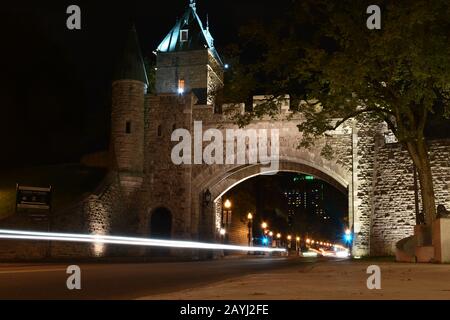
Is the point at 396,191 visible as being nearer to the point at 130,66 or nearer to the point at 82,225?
the point at 82,225

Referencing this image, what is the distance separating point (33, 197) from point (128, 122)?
10.6 m

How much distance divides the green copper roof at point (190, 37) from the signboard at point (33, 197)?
28.6 metres

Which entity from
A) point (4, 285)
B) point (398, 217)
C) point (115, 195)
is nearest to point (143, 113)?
point (115, 195)

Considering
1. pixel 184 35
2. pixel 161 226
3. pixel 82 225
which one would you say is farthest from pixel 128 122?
pixel 184 35

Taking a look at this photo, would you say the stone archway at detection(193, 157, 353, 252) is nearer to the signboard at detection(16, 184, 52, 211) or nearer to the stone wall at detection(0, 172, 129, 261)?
the stone wall at detection(0, 172, 129, 261)

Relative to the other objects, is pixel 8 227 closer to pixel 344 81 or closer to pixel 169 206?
Answer: pixel 169 206

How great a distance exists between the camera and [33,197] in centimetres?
2478

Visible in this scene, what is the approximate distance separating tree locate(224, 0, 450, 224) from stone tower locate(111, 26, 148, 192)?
12809 mm

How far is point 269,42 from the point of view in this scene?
21250 mm

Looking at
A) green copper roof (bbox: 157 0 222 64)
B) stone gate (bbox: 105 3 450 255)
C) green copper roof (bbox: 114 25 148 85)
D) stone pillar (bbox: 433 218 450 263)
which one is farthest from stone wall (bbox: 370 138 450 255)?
green copper roof (bbox: 157 0 222 64)

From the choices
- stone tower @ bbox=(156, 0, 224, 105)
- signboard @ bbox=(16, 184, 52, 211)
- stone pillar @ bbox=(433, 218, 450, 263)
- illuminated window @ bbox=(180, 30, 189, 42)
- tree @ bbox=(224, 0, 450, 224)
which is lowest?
stone pillar @ bbox=(433, 218, 450, 263)

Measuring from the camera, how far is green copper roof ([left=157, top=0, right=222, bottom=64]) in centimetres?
5128

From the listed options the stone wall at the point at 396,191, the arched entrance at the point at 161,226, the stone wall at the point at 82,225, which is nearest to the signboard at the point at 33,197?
the stone wall at the point at 82,225

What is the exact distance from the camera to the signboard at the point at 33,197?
2423 cm
